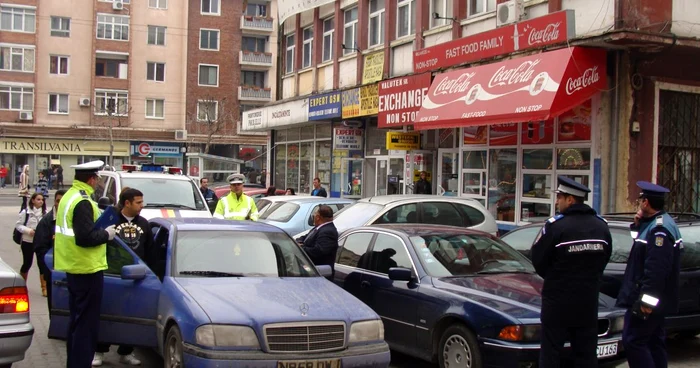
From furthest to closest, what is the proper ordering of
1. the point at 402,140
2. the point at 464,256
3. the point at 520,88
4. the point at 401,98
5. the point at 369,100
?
the point at 369,100 < the point at 402,140 < the point at 401,98 < the point at 520,88 < the point at 464,256

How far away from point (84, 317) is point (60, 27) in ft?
154

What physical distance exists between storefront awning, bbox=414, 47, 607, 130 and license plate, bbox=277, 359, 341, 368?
28.0 feet

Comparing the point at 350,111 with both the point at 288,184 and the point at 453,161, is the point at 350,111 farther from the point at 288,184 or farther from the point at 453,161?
the point at 288,184

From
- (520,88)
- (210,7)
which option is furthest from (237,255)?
(210,7)

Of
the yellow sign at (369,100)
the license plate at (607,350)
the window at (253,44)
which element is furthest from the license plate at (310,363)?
the window at (253,44)

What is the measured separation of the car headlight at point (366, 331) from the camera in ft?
19.4

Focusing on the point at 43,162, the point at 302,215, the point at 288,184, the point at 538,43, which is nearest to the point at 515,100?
the point at 538,43

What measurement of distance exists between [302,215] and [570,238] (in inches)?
327

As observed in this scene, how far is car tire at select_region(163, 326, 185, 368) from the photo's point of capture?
18.8 feet

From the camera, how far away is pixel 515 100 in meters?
14.0

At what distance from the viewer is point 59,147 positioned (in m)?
48.3

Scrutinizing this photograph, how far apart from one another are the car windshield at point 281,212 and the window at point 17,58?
39.6 meters

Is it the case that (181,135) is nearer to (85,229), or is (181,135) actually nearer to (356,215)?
(356,215)

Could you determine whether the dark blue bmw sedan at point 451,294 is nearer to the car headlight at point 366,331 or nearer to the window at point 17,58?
the car headlight at point 366,331
